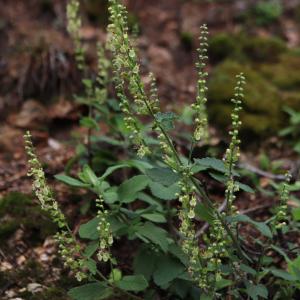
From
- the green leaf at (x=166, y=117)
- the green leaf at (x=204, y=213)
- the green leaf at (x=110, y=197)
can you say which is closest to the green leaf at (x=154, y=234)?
the green leaf at (x=110, y=197)

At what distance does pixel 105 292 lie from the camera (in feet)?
8.59

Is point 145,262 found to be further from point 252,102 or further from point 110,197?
point 252,102

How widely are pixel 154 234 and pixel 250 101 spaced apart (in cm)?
287

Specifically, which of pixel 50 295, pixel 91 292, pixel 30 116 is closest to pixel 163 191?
pixel 91 292

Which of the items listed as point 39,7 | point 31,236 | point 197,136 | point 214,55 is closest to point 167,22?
point 214,55

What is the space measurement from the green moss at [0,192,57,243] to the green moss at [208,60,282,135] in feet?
7.64

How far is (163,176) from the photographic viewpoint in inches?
96.8

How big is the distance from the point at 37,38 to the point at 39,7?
0.82 metres

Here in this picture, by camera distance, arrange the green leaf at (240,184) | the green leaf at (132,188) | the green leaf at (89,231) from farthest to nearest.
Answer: the green leaf at (132,188) → the green leaf at (89,231) → the green leaf at (240,184)

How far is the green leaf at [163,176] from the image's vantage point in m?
2.43

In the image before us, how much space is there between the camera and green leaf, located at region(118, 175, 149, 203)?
113 inches

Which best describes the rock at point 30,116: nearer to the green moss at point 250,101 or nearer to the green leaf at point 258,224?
the green moss at point 250,101

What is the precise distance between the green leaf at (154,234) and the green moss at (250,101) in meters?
2.46

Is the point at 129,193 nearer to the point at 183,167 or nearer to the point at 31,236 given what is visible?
the point at 183,167
